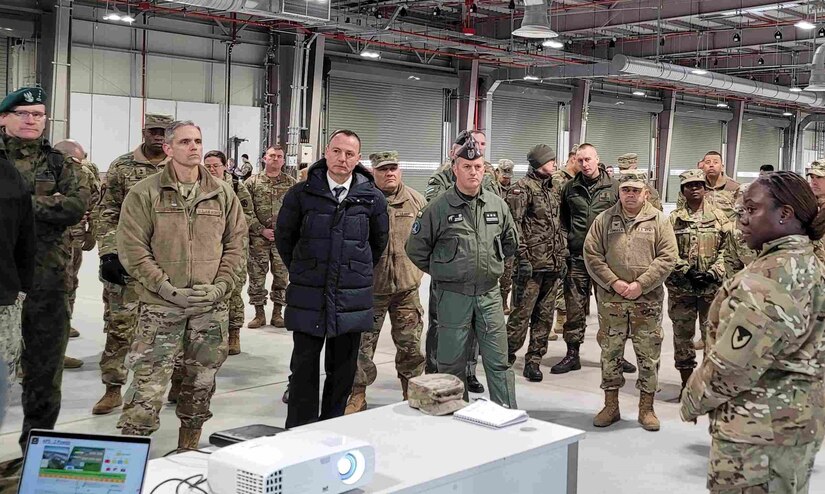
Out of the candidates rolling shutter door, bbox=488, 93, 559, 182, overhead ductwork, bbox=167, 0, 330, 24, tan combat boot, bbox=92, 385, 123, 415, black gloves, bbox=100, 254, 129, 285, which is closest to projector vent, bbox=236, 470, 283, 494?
black gloves, bbox=100, 254, 129, 285

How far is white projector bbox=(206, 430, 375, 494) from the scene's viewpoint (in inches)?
83.3

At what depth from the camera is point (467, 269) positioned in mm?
4785

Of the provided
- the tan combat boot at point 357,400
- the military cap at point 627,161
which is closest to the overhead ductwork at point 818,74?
the military cap at point 627,161

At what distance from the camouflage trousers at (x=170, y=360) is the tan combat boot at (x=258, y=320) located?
4040 mm

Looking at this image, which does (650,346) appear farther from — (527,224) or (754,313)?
(754,313)

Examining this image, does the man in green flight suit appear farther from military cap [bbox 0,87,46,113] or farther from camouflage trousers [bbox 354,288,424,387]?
military cap [bbox 0,87,46,113]

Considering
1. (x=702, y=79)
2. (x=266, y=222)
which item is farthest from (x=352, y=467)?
(x=702, y=79)

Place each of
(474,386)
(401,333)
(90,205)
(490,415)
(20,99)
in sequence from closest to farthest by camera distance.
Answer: (490,415) < (20,99) < (401,333) < (474,386) < (90,205)

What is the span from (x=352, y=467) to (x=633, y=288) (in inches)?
131

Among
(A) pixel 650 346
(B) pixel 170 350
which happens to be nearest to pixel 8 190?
(B) pixel 170 350

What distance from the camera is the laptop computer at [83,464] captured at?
2.13 meters

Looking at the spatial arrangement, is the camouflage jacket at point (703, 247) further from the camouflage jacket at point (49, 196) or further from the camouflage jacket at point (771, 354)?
the camouflage jacket at point (49, 196)

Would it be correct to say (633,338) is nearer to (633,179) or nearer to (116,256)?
(633,179)

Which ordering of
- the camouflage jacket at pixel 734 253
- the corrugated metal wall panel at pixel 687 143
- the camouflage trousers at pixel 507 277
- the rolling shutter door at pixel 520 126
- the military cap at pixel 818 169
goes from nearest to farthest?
the camouflage jacket at pixel 734 253 → the military cap at pixel 818 169 → the camouflage trousers at pixel 507 277 → the rolling shutter door at pixel 520 126 → the corrugated metal wall panel at pixel 687 143
